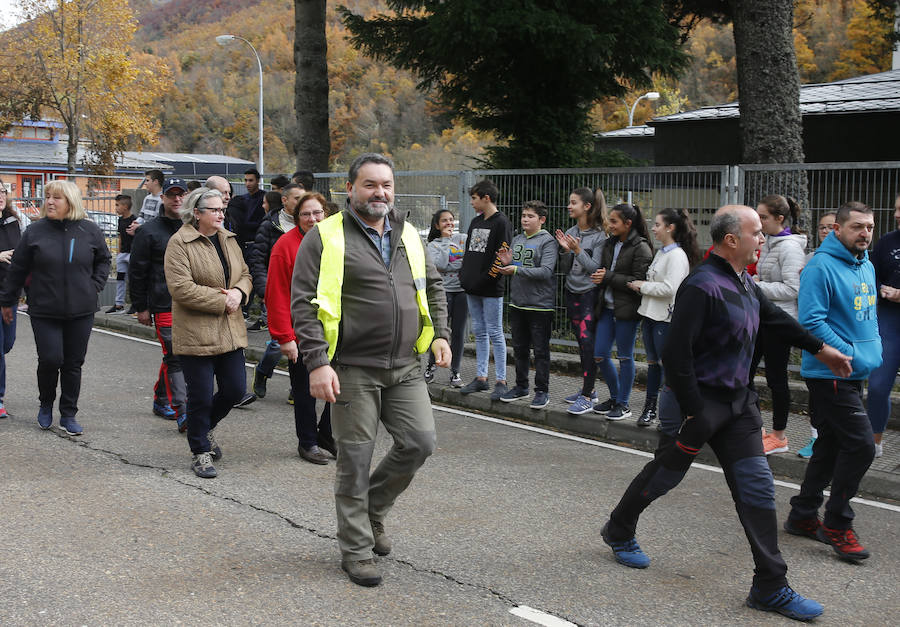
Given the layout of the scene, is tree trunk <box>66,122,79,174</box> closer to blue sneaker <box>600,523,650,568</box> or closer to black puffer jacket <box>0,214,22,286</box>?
black puffer jacket <box>0,214,22,286</box>

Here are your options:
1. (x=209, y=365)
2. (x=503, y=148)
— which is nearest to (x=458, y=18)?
(x=503, y=148)

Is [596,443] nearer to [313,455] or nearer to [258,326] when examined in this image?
[313,455]

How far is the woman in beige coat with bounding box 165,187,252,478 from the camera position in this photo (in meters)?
6.51

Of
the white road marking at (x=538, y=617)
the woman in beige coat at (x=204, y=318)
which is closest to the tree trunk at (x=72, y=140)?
the woman in beige coat at (x=204, y=318)

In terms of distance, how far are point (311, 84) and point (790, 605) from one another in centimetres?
1330

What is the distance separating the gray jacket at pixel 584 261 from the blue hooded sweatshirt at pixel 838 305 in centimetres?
302

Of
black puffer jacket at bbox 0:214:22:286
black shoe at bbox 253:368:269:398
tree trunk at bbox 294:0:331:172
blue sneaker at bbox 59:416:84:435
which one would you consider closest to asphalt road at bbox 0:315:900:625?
blue sneaker at bbox 59:416:84:435

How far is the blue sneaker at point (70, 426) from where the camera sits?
757cm

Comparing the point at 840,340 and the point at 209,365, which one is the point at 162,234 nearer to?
the point at 209,365

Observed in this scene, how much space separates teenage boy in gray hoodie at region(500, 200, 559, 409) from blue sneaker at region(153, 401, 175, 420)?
10.4 feet

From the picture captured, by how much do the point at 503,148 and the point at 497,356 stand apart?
5561mm

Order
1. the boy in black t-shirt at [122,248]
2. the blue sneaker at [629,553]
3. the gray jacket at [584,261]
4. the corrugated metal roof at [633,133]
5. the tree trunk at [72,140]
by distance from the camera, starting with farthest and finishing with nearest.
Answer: the tree trunk at [72,140]
the corrugated metal roof at [633,133]
the boy in black t-shirt at [122,248]
the gray jacket at [584,261]
the blue sneaker at [629,553]

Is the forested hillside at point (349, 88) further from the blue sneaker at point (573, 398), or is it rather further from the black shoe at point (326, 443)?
the black shoe at point (326, 443)

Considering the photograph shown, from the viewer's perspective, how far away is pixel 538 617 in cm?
421
